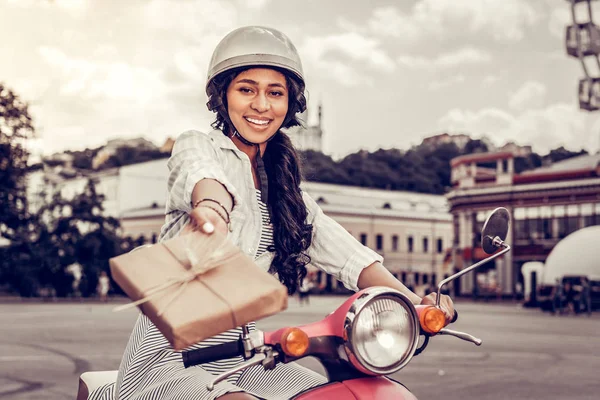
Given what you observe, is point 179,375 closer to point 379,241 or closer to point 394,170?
point 379,241

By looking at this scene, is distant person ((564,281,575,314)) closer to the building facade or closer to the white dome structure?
the white dome structure

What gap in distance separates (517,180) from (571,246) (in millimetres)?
21469

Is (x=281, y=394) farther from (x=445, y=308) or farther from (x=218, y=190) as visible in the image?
(x=218, y=190)

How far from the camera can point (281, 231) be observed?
237 centimetres

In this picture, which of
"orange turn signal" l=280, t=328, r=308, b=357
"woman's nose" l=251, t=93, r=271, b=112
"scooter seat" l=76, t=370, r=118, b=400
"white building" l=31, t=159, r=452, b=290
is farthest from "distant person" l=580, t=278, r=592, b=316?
"white building" l=31, t=159, r=452, b=290

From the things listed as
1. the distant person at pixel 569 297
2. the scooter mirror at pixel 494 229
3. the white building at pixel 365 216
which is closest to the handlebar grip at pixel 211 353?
the scooter mirror at pixel 494 229

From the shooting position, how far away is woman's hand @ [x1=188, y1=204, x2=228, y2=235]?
1657 millimetres

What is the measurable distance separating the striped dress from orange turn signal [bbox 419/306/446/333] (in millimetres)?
430

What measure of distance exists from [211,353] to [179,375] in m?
0.21

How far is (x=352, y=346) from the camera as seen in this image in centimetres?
177

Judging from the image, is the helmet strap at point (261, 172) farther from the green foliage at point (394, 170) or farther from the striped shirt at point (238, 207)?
the green foliage at point (394, 170)

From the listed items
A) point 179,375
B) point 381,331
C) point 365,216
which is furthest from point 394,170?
point 381,331

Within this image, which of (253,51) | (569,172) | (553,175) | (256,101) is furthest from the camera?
(553,175)

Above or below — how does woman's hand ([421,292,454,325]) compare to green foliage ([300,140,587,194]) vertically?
below
